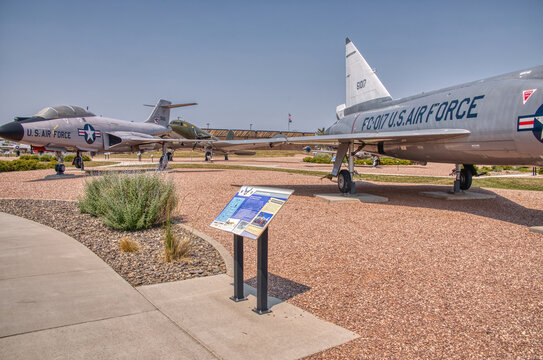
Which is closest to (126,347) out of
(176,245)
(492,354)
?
(176,245)

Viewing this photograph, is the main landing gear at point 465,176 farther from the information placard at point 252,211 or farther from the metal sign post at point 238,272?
the metal sign post at point 238,272

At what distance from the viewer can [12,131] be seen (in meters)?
15.6

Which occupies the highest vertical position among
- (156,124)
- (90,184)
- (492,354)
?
(156,124)

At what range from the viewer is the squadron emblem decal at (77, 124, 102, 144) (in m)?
18.7

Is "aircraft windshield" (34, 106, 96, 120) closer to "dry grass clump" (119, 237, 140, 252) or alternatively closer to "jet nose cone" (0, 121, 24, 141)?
"jet nose cone" (0, 121, 24, 141)

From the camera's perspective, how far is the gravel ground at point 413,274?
3.46 m

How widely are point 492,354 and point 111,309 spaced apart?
11.5 feet

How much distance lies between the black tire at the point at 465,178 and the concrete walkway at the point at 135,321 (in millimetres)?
11033

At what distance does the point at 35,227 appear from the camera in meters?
7.47

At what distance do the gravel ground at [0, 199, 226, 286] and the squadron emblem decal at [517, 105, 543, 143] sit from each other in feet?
22.6

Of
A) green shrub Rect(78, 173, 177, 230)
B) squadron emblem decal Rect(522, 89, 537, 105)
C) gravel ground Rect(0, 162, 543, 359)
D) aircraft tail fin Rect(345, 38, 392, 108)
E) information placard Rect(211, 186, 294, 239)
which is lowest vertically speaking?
gravel ground Rect(0, 162, 543, 359)

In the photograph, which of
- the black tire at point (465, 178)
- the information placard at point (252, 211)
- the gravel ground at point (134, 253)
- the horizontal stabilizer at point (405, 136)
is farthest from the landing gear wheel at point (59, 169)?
the black tire at point (465, 178)

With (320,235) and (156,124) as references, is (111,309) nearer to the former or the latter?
(320,235)

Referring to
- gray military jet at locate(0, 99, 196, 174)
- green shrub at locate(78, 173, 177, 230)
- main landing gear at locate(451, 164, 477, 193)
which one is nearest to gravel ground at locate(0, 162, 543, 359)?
green shrub at locate(78, 173, 177, 230)
